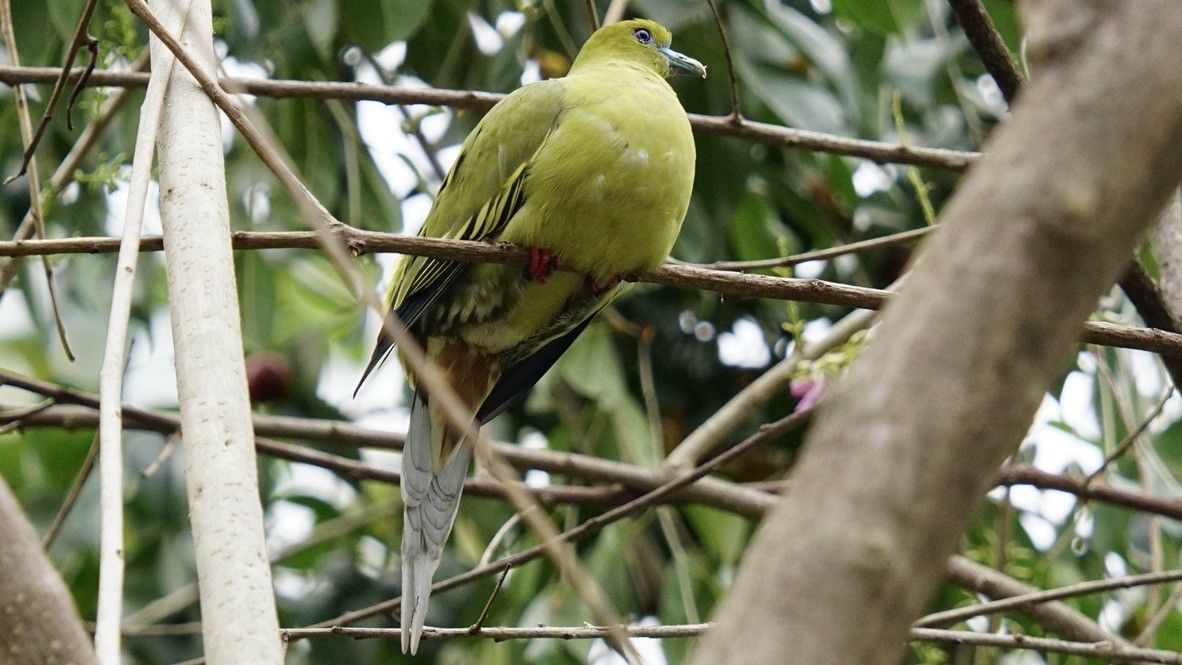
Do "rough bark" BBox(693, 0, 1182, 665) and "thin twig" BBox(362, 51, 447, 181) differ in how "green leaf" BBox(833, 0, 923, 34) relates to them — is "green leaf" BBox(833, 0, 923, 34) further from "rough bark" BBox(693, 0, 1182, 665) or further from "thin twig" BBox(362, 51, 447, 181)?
"rough bark" BBox(693, 0, 1182, 665)

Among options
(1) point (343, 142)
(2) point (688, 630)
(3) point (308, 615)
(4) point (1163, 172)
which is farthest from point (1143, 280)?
(3) point (308, 615)

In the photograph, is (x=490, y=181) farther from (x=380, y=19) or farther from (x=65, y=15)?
(x=65, y=15)

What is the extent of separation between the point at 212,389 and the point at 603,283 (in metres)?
1.52

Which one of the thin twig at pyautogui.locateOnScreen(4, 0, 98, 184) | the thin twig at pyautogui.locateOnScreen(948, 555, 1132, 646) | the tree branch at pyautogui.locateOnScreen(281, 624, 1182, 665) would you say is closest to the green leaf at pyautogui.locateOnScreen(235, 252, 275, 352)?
the thin twig at pyautogui.locateOnScreen(4, 0, 98, 184)

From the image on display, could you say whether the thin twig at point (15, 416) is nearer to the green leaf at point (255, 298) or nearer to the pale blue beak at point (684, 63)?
the green leaf at point (255, 298)

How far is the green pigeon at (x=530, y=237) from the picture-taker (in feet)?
9.23

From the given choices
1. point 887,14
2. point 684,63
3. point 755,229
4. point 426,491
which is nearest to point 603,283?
point 426,491

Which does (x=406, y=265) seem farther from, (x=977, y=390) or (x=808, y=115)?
(x=977, y=390)

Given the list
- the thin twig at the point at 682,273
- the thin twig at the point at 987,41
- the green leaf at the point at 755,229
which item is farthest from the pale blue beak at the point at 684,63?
the thin twig at the point at 682,273

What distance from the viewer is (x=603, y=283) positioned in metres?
2.95

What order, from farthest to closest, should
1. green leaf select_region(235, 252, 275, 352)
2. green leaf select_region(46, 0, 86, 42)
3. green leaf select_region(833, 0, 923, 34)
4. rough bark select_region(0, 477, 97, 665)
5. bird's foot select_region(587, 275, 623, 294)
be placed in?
green leaf select_region(235, 252, 275, 352), green leaf select_region(833, 0, 923, 34), green leaf select_region(46, 0, 86, 42), bird's foot select_region(587, 275, 623, 294), rough bark select_region(0, 477, 97, 665)

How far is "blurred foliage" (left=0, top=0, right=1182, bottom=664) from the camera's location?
364 cm

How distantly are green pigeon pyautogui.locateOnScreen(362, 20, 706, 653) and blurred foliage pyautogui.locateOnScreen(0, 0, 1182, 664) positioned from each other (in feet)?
1.23

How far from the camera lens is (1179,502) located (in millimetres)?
3111
